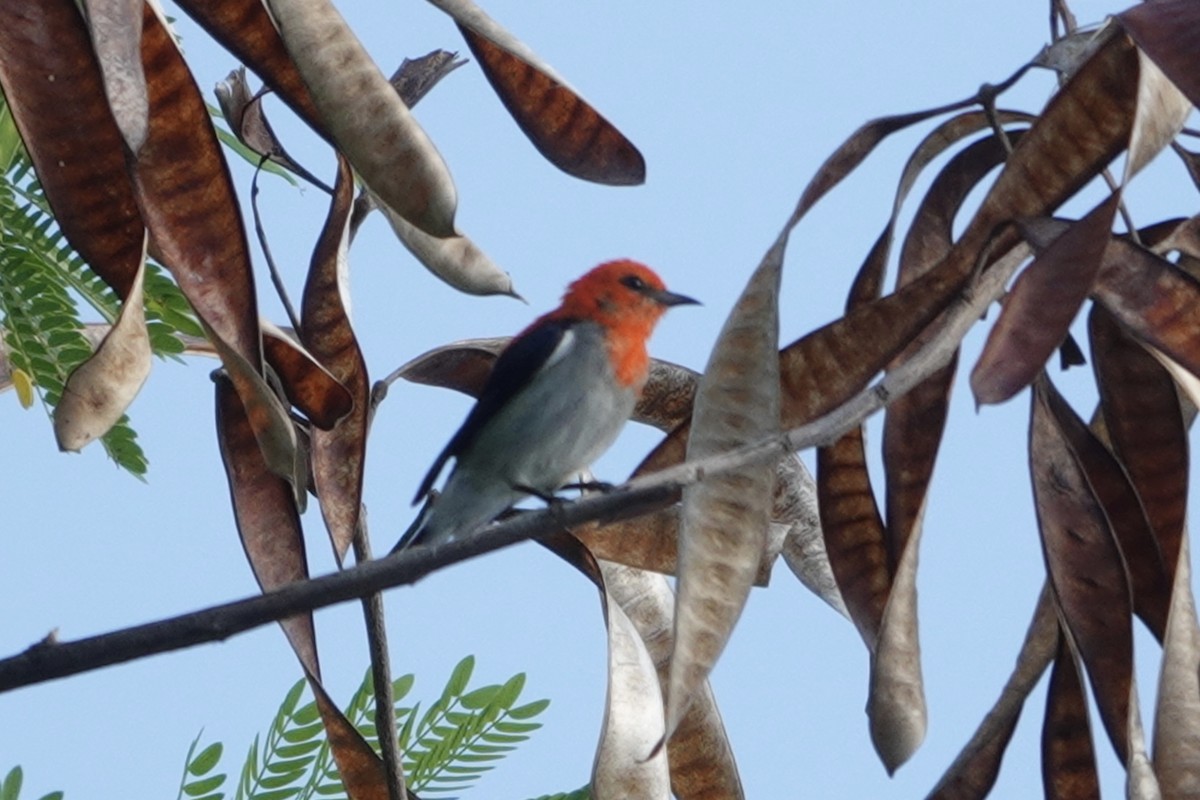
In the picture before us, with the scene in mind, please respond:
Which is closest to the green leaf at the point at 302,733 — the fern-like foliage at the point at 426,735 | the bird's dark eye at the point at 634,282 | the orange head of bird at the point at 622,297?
the fern-like foliage at the point at 426,735

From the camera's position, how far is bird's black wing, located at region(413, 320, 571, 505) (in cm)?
432

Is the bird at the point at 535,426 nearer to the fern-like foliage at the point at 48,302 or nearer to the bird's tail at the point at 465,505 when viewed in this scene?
the bird's tail at the point at 465,505

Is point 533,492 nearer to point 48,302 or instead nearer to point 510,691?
point 510,691

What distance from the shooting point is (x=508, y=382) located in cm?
441

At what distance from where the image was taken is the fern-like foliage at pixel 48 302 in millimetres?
2934

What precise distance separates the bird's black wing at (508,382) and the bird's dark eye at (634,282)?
0.36m

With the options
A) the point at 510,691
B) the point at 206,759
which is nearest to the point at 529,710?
the point at 510,691

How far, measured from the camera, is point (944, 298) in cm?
240

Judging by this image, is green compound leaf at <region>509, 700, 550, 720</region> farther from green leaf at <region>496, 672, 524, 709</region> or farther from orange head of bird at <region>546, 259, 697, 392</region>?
orange head of bird at <region>546, 259, 697, 392</region>

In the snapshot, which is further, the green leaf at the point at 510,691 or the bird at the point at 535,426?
the bird at the point at 535,426

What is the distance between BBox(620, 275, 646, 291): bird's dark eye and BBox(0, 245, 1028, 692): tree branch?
2.74 metres

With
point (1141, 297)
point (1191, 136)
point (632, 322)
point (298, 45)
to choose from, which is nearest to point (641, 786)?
point (1141, 297)

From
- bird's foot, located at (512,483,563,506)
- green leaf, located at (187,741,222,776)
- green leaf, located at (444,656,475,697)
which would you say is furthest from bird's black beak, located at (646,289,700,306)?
green leaf, located at (187,741,222,776)

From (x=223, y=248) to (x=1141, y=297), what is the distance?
1.17m
